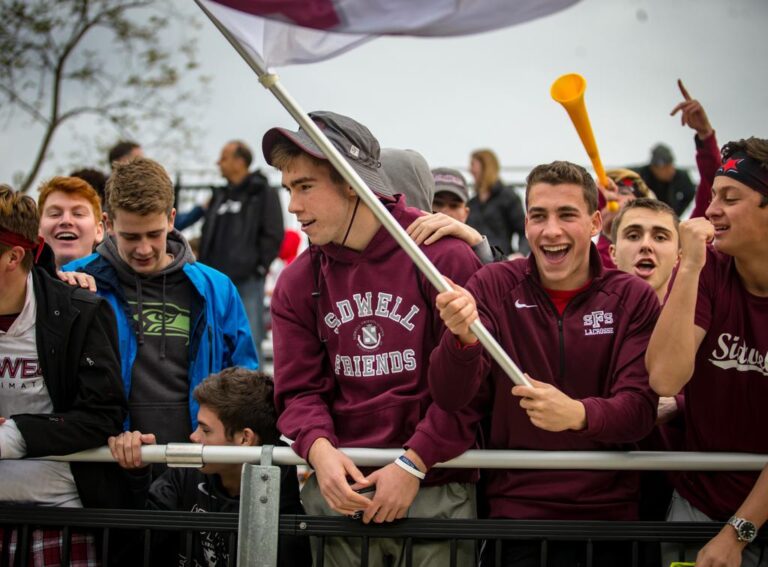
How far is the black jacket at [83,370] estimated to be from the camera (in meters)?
3.54

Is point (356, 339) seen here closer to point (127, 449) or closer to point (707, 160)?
point (127, 449)

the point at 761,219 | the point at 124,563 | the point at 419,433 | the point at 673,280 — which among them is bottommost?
the point at 124,563

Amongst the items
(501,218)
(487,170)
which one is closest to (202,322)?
(501,218)

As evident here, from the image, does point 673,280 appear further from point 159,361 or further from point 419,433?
point 159,361

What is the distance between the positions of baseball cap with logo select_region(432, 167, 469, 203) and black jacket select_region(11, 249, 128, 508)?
2.27m

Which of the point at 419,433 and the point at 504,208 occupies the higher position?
the point at 504,208

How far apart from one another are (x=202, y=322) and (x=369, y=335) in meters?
1.23

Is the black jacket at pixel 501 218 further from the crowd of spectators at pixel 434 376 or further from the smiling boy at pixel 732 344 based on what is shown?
the smiling boy at pixel 732 344

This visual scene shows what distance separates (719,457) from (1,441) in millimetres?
2401

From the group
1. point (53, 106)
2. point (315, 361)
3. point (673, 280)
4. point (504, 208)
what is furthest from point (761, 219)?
point (53, 106)

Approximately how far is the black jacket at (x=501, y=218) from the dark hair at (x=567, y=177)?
449 centimetres

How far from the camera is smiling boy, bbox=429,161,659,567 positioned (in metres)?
3.15

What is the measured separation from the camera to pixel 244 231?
864 cm

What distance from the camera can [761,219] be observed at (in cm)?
329
